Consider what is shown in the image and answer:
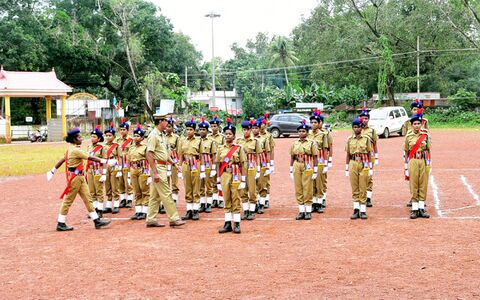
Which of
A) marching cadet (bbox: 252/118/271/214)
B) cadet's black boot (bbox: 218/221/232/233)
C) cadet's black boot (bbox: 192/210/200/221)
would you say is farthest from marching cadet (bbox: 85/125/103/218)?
marching cadet (bbox: 252/118/271/214)

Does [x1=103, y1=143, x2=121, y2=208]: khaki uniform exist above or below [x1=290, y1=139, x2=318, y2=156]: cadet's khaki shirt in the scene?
below

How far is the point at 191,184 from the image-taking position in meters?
10.8

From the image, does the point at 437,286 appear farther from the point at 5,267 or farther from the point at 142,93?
the point at 142,93

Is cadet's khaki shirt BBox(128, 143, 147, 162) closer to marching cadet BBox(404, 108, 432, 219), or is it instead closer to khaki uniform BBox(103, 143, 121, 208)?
khaki uniform BBox(103, 143, 121, 208)

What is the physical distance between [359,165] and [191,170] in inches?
128

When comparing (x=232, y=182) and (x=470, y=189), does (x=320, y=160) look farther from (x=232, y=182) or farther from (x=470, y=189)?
(x=470, y=189)

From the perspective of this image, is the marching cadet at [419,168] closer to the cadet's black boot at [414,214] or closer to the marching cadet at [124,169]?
the cadet's black boot at [414,214]

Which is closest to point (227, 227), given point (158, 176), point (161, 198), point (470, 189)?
point (161, 198)

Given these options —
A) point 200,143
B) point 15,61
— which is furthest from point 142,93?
point 200,143

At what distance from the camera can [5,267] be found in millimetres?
7480

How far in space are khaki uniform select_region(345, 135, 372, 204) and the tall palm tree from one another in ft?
205

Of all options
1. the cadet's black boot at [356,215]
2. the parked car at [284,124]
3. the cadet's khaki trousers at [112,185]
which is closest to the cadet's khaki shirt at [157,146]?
the cadet's khaki trousers at [112,185]

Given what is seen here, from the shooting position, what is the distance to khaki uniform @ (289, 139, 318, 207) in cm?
Result: 1017

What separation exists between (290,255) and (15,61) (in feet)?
130
